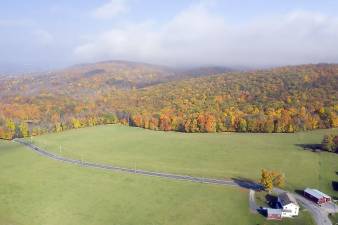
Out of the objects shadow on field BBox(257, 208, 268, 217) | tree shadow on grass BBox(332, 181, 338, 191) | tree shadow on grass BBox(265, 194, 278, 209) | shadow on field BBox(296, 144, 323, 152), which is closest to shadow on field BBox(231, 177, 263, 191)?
tree shadow on grass BBox(265, 194, 278, 209)

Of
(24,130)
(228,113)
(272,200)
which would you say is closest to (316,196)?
(272,200)

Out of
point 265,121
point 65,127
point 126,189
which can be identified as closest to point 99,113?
point 65,127

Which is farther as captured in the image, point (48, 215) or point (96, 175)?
point (96, 175)

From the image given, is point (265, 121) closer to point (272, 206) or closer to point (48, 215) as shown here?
point (272, 206)

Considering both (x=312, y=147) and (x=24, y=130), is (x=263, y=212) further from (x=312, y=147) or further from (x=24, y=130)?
(x=24, y=130)

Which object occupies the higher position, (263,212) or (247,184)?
(247,184)

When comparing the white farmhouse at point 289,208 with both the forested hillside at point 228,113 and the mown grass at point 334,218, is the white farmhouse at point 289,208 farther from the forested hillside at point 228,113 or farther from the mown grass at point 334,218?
the forested hillside at point 228,113
